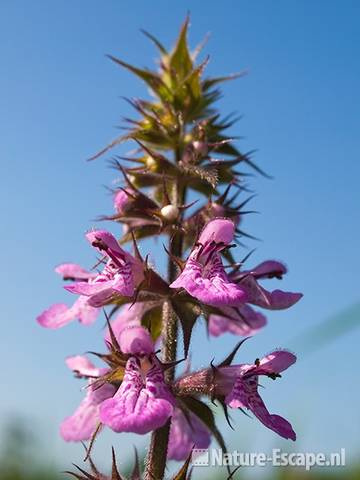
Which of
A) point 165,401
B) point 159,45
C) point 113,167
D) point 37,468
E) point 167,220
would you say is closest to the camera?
point 165,401

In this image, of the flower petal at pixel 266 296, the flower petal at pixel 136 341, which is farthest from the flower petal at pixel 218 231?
the flower petal at pixel 136 341

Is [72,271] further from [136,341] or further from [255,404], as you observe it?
[255,404]

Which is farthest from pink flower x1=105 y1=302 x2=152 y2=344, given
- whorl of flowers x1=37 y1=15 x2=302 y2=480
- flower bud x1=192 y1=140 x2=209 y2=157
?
flower bud x1=192 y1=140 x2=209 y2=157

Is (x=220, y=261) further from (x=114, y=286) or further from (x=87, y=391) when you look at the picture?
(x=87, y=391)

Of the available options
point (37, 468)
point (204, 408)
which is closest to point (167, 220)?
point (204, 408)

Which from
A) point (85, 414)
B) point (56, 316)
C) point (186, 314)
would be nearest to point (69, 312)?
point (56, 316)
